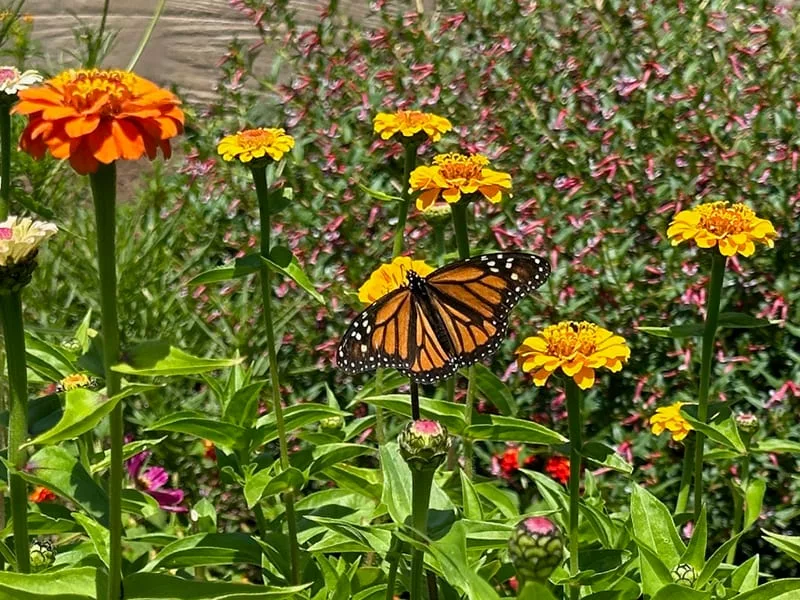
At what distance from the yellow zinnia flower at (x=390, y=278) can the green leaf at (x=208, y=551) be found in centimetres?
31

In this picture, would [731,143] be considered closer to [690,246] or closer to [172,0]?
[690,246]

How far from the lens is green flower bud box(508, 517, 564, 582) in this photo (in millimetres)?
769

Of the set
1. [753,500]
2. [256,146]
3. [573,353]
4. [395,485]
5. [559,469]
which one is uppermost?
[256,146]

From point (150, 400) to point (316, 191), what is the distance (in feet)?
1.79

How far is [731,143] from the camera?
1.99 m

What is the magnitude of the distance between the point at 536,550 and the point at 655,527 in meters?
0.37

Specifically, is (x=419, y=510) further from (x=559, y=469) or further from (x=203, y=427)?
(x=559, y=469)

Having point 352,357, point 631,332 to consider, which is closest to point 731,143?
point 631,332

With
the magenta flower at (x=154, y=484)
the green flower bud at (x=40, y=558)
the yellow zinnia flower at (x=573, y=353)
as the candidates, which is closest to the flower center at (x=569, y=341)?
the yellow zinnia flower at (x=573, y=353)

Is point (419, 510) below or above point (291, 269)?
below

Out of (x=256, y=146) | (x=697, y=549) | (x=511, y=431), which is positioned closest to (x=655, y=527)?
(x=697, y=549)

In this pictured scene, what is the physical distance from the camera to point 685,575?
3.31ft

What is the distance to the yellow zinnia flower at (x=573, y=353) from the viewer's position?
3.50 ft

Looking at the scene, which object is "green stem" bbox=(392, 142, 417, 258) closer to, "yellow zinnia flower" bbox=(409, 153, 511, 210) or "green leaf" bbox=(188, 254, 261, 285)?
"yellow zinnia flower" bbox=(409, 153, 511, 210)
